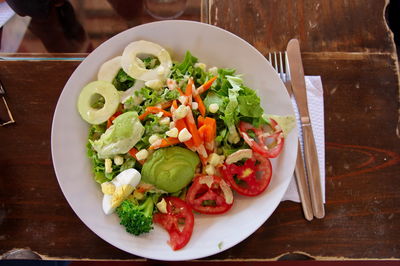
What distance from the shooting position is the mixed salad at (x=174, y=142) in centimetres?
141

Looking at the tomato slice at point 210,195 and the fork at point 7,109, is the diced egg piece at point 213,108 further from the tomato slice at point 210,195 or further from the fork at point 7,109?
the fork at point 7,109

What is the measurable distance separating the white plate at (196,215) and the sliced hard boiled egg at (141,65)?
0.05m

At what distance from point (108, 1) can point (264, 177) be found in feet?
4.47

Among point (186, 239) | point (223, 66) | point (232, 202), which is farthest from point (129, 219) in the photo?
point (223, 66)

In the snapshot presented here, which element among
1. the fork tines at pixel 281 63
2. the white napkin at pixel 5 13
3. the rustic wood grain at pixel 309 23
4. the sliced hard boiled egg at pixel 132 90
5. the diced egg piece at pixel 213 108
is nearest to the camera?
the diced egg piece at pixel 213 108

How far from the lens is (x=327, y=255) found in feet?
Result: 5.04

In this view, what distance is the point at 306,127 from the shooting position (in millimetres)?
1613

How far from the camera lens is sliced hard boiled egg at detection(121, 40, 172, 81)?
1.53 m

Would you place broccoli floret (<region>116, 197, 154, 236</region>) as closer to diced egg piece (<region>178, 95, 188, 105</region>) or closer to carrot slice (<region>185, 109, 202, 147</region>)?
Result: carrot slice (<region>185, 109, 202, 147</region>)

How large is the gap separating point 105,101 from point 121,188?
409 millimetres

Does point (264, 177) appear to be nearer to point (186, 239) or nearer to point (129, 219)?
point (186, 239)

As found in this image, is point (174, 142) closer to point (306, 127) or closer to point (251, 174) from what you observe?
point (251, 174)

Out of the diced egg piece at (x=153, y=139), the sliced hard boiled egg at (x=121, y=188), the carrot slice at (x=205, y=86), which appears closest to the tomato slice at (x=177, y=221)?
the sliced hard boiled egg at (x=121, y=188)

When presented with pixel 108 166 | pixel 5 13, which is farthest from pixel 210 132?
pixel 5 13
